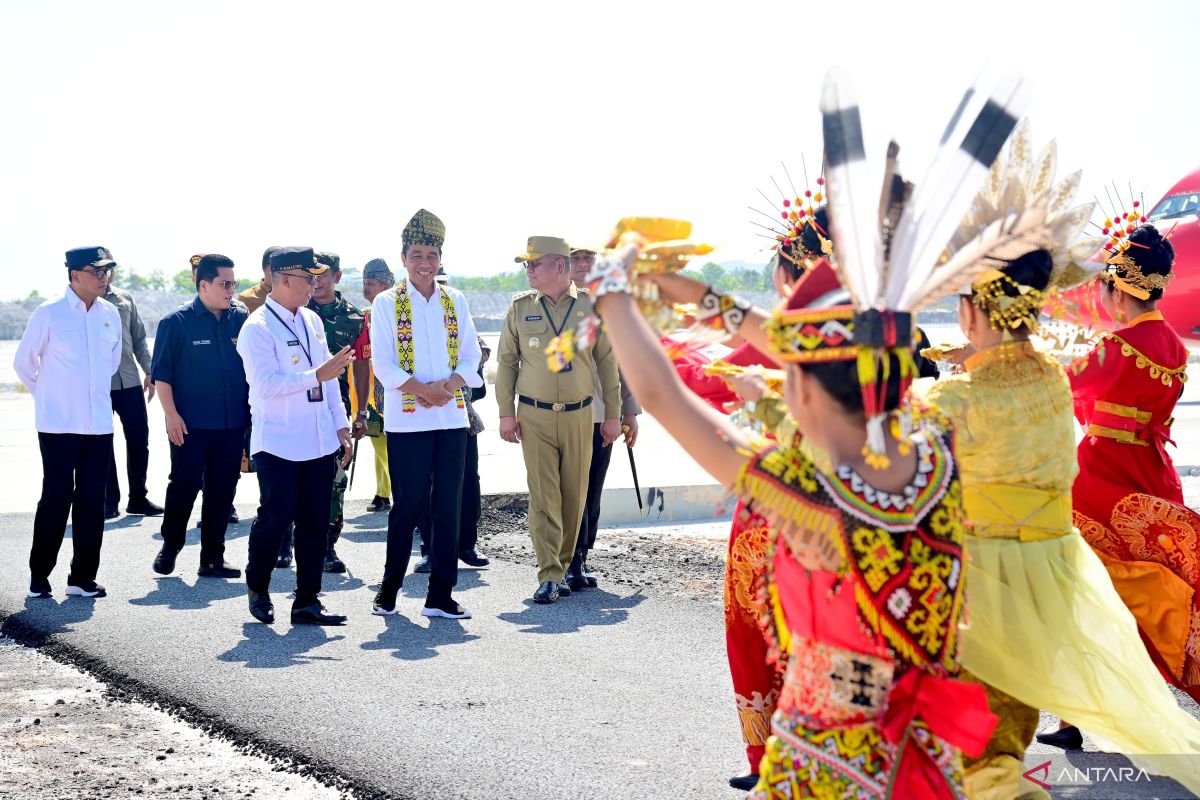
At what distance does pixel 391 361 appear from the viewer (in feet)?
25.0

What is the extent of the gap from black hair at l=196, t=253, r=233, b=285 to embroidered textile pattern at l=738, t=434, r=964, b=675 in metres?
6.98

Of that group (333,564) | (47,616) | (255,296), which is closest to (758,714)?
(47,616)

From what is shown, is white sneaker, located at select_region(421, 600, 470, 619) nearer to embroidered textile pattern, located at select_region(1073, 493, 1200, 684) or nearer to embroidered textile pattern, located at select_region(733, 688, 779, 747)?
embroidered textile pattern, located at select_region(733, 688, 779, 747)

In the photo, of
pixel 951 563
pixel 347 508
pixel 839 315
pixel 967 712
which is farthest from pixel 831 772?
pixel 347 508

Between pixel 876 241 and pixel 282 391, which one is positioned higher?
pixel 876 241

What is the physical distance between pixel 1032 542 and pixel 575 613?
3.79 m

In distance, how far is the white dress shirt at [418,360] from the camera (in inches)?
Result: 295

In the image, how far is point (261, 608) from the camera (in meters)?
7.52

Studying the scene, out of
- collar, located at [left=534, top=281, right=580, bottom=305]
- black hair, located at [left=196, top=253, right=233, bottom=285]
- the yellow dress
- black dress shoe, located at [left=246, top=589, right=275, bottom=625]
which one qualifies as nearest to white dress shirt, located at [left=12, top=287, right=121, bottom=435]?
black hair, located at [left=196, top=253, right=233, bottom=285]

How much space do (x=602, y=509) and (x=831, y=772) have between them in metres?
8.58

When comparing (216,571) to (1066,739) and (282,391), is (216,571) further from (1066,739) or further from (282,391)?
(1066,739)

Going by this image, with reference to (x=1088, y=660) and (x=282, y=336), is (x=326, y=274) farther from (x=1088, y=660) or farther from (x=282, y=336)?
(x=1088, y=660)

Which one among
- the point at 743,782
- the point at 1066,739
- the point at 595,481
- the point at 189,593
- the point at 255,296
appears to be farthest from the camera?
the point at 255,296

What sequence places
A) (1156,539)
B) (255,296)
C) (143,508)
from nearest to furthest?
(1156,539)
(255,296)
(143,508)
